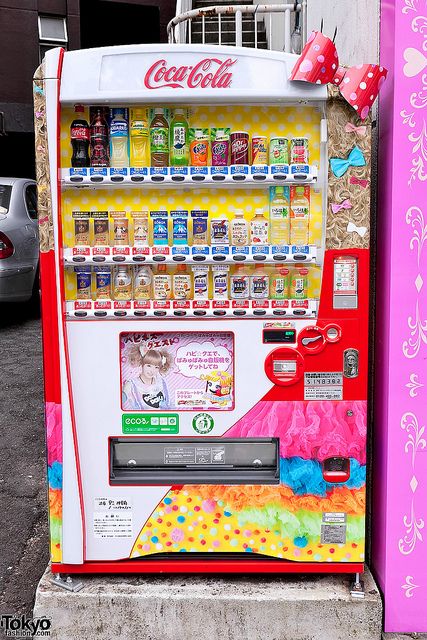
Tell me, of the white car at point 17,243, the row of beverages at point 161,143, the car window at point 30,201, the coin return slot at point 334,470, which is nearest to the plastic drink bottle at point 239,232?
the row of beverages at point 161,143

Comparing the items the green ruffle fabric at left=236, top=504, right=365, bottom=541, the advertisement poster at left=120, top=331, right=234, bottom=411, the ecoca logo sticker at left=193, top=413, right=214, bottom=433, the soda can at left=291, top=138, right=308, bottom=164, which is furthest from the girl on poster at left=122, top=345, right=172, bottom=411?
the soda can at left=291, top=138, right=308, bottom=164

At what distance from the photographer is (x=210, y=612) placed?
2.46 meters

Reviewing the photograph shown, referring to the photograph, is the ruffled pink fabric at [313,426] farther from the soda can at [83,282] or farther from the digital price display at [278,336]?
the soda can at [83,282]

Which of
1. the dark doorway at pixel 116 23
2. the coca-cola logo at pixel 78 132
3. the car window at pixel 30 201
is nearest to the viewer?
the coca-cola logo at pixel 78 132

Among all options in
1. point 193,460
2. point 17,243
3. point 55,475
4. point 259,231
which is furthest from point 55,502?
point 17,243

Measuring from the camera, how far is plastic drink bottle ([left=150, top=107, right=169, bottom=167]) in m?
2.41

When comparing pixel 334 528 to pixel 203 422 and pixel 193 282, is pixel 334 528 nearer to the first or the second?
pixel 203 422

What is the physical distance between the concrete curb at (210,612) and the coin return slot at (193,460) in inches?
17.9

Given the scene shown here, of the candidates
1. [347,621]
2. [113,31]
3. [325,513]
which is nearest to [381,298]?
[325,513]

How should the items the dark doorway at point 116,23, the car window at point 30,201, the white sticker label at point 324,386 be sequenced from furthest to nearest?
the dark doorway at point 116,23, the car window at point 30,201, the white sticker label at point 324,386

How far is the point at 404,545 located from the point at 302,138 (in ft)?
5.57

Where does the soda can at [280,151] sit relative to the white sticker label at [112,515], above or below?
above

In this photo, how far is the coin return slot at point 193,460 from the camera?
2.53m

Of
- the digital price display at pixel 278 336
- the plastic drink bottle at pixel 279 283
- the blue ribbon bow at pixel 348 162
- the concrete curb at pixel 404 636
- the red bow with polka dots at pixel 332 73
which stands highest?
the red bow with polka dots at pixel 332 73
